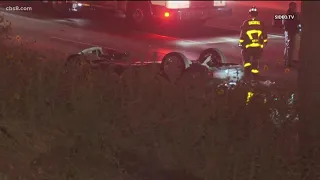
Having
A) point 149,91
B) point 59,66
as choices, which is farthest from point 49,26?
point 149,91

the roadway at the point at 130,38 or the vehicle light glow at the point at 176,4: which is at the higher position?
the vehicle light glow at the point at 176,4

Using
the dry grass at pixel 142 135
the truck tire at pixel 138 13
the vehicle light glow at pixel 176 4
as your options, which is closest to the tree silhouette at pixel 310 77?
the dry grass at pixel 142 135

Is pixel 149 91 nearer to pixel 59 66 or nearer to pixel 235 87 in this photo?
pixel 235 87

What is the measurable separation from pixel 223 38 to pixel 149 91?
1134 centimetres

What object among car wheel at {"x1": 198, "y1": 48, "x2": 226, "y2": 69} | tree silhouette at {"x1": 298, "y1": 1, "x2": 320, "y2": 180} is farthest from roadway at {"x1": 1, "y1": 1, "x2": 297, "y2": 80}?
tree silhouette at {"x1": 298, "y1": 1, "x2": 320, "y2": 180}

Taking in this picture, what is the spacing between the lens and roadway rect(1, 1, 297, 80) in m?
14.0

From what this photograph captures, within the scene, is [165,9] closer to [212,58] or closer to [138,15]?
[138,15]

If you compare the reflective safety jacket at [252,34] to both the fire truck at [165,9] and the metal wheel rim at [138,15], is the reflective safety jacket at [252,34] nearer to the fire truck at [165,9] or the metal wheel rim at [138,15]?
the fire truck at [165,9]

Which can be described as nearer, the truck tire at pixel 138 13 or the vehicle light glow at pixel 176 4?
the vehicle light glow at pixel 176 4

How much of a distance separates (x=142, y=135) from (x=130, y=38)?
1160 centimetres

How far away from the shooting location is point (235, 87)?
5.58m

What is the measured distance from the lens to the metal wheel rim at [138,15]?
1781cm

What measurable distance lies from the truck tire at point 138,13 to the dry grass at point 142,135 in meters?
12.3

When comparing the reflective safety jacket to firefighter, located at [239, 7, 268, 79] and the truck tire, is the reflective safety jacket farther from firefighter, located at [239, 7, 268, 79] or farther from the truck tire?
the truck tire
